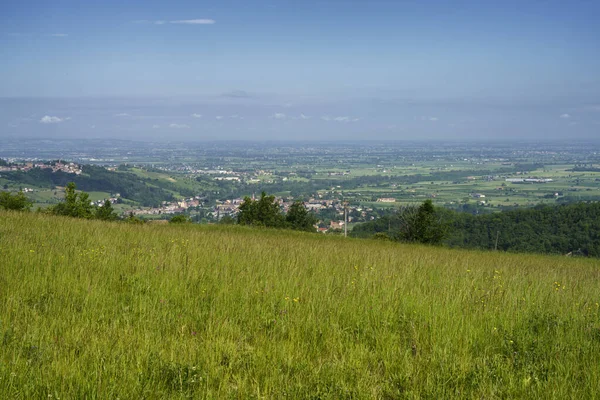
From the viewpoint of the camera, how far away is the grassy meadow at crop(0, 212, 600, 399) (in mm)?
3164

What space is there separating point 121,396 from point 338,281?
3.47 metres

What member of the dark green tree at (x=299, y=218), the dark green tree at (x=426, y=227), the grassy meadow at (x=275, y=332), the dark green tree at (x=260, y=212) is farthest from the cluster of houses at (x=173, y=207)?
the grassy meadow at (x=275, y=332)

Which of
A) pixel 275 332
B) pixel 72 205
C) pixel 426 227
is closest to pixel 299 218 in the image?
pixel 426 227

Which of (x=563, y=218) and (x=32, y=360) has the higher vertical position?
(x=32, y=360)

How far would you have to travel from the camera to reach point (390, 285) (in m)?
5.81

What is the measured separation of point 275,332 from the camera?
4.21 m

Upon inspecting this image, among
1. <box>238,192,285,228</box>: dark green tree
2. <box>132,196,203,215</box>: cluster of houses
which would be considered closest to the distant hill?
<box>132,196,203,215</box>: cluster of houses

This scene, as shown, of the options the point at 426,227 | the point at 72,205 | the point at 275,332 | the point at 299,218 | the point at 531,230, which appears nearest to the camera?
the point at 275,332

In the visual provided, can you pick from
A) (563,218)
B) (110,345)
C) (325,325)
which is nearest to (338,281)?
(325,325)

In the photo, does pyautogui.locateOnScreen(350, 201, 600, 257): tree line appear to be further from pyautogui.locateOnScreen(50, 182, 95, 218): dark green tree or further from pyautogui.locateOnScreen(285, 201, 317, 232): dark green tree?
pyautogui.locateOnScreen(50, 182, 95, 218): dark green tree

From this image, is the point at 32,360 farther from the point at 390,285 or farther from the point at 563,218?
the point at 563,218

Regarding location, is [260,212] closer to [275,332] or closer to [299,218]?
[299,218]

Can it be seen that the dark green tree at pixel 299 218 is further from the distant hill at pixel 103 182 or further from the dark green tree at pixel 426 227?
the distant hill at pixel 103 182

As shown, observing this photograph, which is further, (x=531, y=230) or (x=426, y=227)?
(x=531, y=230)
